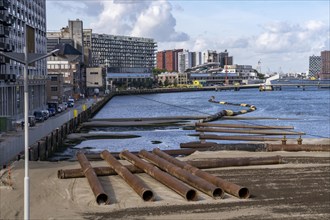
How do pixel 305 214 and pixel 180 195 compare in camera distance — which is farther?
pixel 180 195

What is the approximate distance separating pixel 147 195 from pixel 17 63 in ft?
202

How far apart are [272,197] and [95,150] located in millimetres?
25891

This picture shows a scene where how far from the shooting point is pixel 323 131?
67.0 meters

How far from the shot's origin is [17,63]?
79.6 meters

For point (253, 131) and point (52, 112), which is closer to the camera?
point (253, 131)

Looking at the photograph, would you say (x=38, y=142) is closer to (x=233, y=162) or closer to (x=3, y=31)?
(x=233, y=162)

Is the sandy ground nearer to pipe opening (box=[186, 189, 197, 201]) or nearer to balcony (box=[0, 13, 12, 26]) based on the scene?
pipe opening (box=[186, 189, 197, 201])

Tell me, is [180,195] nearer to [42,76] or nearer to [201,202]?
[201,202]

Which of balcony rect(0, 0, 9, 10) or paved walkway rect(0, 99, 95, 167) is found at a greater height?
balcony rect(0, 0, 9, 10)

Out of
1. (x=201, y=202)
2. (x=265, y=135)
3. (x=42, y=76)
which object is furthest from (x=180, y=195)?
(x=42, y=76)

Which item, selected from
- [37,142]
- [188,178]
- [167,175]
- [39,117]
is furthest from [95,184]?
[39,117]

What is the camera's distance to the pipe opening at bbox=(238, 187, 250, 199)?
76.6 ft

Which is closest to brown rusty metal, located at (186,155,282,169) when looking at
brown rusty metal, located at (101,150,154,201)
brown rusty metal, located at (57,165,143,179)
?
brown rusty metal, located at (57,165,143,179)

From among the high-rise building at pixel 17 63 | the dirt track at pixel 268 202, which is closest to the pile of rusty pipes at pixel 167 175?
the dirt track at pixel 268 202
